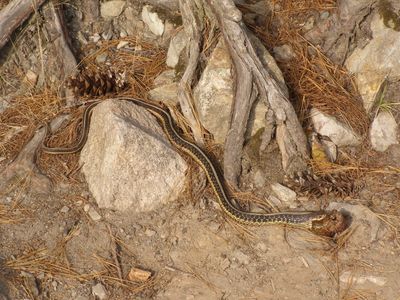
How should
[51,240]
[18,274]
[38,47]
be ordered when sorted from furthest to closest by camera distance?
[38,47], [51,240], [18,274]

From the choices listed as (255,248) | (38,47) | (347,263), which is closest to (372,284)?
(347,263)

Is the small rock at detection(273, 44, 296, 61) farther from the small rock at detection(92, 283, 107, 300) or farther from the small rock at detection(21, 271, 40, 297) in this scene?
the small rock at detection(21, 271, 40, 297)

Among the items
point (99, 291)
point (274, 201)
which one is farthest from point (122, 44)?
point (99, 291)

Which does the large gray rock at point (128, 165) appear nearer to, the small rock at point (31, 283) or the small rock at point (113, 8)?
the small rock at point (31, 283)

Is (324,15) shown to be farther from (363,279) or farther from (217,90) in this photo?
(363,279)

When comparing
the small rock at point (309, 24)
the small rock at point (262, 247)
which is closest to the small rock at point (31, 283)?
the small rock at point (262, 247)

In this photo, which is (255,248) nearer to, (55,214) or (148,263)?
(148,263)
